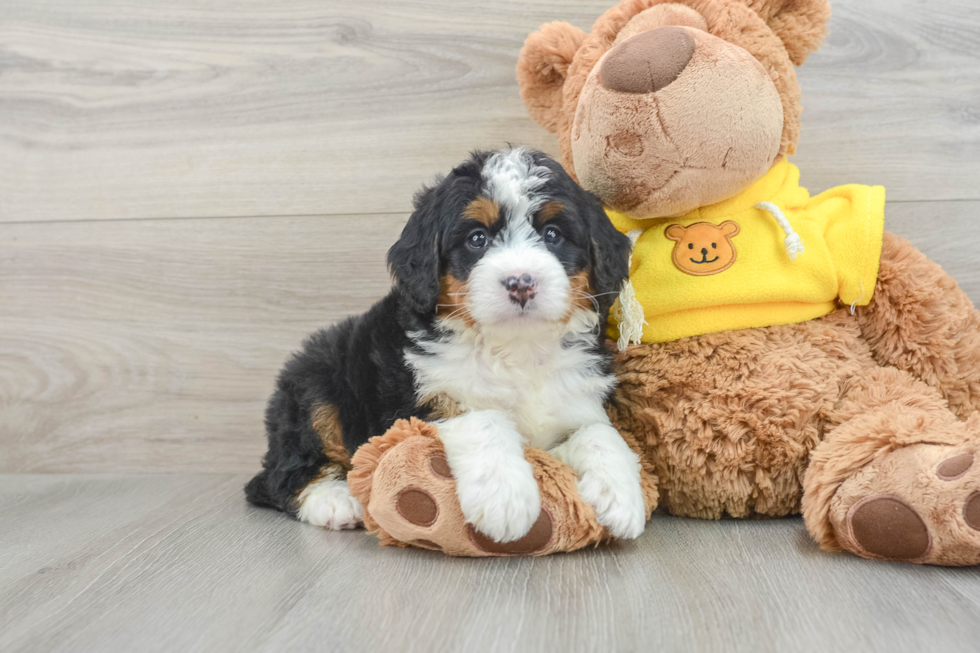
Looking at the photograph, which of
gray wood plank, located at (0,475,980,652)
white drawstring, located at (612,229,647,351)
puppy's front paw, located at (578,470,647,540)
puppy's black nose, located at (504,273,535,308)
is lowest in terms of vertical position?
gray wood plank, located at (0,475,980,652)

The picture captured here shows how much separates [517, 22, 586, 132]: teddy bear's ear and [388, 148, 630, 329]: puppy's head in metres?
0.37

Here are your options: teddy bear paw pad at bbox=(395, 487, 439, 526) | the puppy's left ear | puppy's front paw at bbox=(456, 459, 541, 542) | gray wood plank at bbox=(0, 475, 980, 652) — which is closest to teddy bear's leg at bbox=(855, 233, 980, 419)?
gray wood plank at bbox=(0, 475, 980, 652)

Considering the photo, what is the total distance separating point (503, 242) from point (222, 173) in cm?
137

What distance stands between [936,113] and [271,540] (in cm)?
225

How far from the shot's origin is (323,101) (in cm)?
241

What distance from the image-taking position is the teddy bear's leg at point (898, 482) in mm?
1271

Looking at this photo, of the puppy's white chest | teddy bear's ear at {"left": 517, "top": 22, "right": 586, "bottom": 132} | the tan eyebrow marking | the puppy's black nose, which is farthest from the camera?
teddy bear's ear at {"left": 517, "top": 22, "right": 586, "bottom": 132}

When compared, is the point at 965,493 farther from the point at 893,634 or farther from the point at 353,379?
the point at 353,379

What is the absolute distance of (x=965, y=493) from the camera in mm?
1259

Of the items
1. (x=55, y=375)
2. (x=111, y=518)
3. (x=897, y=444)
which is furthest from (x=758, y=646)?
(x=55, y=375)

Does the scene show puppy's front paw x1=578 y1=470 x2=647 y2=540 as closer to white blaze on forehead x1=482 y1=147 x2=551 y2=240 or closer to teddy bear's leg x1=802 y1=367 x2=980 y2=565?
teddy bear's leg x1=802 y1=367 x2=980 y2=565

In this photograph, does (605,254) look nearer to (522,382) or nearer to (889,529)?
(522,382)

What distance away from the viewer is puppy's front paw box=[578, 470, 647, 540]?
1438mm

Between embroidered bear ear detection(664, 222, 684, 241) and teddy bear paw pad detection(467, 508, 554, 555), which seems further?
embroidered bear ear detection(664, 222, 684, 241)
